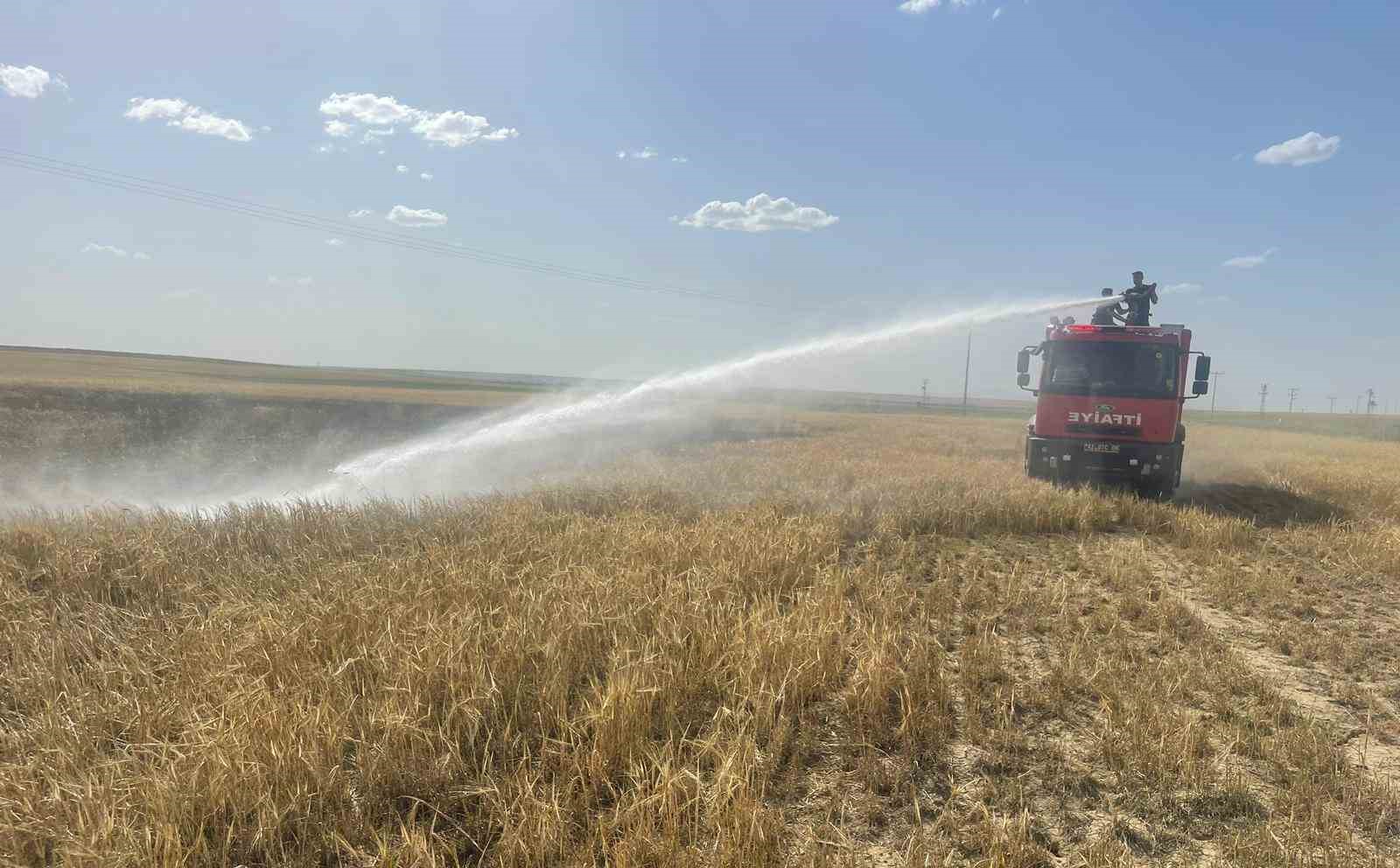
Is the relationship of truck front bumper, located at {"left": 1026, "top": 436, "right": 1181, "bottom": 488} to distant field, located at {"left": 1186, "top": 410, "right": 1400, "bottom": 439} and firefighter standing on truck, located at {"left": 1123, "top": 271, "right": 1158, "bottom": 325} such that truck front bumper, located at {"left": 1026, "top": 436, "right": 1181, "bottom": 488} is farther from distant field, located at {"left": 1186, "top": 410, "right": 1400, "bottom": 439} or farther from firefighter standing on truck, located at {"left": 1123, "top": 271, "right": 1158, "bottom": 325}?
distant field, located at {"left": 1186, "top": 410, "right": 1400, "bottom": 439}

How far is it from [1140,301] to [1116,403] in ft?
16.4

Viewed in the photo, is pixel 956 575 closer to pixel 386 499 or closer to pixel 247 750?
pixel 247 750

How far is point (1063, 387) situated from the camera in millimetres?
13719

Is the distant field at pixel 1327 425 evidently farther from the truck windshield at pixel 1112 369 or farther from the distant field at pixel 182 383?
the distant field at pixel 182 383

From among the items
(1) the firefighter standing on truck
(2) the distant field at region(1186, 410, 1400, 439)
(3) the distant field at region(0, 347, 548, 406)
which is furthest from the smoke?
(2) the distant field at region(1186, 410, 1400, 439)

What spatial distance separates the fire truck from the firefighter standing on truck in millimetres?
3442

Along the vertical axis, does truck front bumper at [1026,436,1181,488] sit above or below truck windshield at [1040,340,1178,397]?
below

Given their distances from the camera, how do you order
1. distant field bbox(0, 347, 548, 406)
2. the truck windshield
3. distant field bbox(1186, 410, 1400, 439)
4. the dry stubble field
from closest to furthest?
the dry stubble field
the truck windshield
distant field bbox(0, 347, 548, 406)
distant field bbox(1186, 410, 1400, 439)

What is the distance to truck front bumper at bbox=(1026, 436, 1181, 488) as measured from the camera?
13156 millimetres

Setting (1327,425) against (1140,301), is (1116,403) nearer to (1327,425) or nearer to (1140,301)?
(1140,301)

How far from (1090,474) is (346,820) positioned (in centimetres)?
1386

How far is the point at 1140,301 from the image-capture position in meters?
16.8

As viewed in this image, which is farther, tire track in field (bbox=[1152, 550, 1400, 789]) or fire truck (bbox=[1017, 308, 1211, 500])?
fire truck (bbox=[1017, 308, 1211, 500])

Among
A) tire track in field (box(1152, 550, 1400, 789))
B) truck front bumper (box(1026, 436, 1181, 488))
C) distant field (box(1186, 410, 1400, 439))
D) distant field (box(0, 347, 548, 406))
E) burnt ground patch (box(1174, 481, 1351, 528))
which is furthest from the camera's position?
distant field (box(1186, 410, 1400, 439))
